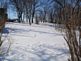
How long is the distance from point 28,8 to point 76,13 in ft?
98.0

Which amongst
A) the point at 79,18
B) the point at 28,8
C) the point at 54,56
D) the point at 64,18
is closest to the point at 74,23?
the point at 79,18

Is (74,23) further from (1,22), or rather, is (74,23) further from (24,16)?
(24,16)

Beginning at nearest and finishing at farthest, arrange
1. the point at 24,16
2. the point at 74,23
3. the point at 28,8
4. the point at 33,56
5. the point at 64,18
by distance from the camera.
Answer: the point at 74,23
the point at 64,18
the point at 33,56
the point at 28,8
the point at 24,16

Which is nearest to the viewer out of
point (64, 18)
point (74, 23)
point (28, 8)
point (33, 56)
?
point (74, 23)

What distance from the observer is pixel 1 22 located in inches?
185

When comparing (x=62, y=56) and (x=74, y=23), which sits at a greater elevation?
(x=74, y=23)

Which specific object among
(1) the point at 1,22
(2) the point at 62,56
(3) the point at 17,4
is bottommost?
(2) the point at 62,56

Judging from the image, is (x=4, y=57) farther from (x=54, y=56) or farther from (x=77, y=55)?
(x=77, y=55)

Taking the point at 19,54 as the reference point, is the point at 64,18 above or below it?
above

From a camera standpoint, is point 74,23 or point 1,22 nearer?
point 74,23

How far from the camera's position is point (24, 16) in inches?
1405

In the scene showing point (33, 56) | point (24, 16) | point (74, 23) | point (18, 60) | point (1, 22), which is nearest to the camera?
Result: point (74, 23)

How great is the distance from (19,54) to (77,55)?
1.76 metres

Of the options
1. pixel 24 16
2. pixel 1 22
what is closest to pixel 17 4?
pixel 24 16
